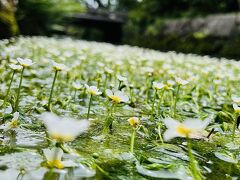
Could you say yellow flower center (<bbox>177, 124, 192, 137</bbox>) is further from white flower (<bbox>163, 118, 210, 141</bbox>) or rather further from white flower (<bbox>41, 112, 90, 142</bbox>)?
white flower (<bbox>41, 112, 90, 142</bbox>)

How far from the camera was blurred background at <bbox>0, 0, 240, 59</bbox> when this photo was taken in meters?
8.10

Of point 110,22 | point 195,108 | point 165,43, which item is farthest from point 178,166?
point 110,22

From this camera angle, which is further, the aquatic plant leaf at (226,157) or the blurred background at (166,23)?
the blurred background at (166,23)

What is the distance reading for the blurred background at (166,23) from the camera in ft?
26.6

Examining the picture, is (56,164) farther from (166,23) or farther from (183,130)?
(166,23)

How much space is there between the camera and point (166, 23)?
11305 mm

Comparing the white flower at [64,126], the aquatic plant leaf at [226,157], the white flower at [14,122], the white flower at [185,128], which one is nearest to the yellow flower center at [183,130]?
the white flower at [185,128]

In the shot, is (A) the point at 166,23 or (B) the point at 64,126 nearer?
(B) the point at 64,126

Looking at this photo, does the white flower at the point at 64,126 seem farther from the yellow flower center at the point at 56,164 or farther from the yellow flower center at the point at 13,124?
the yellow flower center at the point at 13,124

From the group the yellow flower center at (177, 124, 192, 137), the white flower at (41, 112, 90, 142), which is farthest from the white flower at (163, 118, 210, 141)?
the white flower at (41, 112, 90, 142)

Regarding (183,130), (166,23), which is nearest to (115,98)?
(183,130)

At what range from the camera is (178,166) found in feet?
3.24

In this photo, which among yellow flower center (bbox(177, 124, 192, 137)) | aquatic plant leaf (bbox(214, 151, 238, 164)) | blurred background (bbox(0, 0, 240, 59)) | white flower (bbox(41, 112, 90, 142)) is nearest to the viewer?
white flower (bbox(41, 112, 90, 142))

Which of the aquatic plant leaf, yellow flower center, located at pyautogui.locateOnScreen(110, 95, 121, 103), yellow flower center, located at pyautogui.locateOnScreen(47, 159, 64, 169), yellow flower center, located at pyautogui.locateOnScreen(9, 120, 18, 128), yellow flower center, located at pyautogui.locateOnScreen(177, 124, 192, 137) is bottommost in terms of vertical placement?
yellow flower center, located at pyautogui.locateOnScreen(47, 159, 64, 169)
